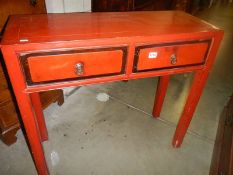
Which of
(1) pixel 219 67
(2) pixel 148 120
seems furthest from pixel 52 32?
(1) pixel 219 67

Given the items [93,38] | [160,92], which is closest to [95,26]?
[93,38]

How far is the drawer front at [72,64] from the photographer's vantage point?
2.51ft

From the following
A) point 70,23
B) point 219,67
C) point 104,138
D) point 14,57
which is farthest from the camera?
point 219,67

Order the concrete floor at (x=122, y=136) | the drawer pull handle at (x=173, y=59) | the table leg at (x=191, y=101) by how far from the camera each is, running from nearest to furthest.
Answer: the drawer pull handle at (x=173, y=59) → the table leg at (x=191, y=101) → the concrete floor at (x=122, y=136)

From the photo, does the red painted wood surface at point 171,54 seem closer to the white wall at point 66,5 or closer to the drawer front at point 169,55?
the drawer front at point 169,55

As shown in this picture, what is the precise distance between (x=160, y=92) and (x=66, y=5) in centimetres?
102

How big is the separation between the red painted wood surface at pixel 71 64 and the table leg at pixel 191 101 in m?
0.48

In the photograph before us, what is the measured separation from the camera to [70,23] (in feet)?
3.09

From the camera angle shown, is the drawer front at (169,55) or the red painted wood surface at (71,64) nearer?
the red painted wood surface at (71,64)

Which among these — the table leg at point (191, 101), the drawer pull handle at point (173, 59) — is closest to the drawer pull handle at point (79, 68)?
the drawer pull handle at point (173, 59)

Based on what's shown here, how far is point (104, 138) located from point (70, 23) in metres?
0.91

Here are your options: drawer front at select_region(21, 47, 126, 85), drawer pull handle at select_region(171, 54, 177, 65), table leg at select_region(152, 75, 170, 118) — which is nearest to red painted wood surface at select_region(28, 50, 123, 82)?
drawer front at select_region(21, 47, 126, 85)

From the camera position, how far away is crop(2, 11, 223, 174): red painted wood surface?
2.44ft

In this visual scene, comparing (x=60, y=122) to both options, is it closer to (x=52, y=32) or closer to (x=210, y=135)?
(x=52, y=32)
